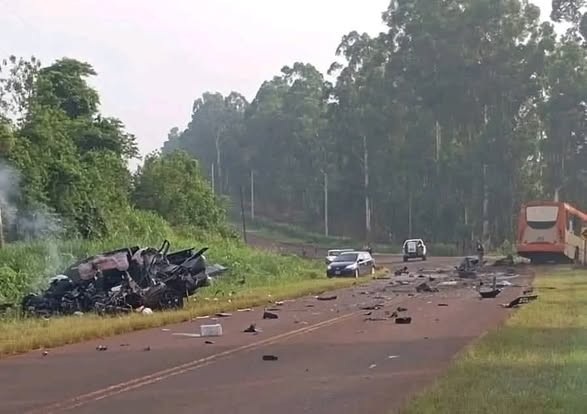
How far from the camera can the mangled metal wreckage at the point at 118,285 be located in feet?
92.5

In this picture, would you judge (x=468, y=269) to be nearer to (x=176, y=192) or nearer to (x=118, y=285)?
(x=176, y=192)

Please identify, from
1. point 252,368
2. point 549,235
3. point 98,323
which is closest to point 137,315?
point 98,323

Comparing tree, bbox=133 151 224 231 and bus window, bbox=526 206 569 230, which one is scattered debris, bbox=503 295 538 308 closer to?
bus window, bbox=526 206 569 230

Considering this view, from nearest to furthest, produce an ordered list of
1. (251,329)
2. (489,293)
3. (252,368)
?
(252,368)
(251,329)
(489,293)

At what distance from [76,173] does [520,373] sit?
102 ft

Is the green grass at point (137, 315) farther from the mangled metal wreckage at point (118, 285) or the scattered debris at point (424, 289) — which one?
the scattered debris at point (424, 289)

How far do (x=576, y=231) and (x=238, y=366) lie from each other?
160ft

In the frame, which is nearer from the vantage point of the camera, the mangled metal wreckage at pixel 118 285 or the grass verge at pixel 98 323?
the grass verge at pixel 98 323

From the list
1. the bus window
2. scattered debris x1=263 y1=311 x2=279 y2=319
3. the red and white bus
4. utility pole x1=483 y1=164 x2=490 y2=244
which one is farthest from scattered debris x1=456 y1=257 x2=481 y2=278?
utility pole x1=483 y1=164 x2=490 y2=244

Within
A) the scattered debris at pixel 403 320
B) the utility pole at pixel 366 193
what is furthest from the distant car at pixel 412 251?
the scattered debris at pixel 403 320

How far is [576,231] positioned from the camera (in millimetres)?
61844

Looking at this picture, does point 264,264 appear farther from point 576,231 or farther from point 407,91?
point 407,91

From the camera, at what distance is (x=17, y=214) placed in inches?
1524

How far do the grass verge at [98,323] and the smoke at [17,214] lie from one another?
7219 millimetres
